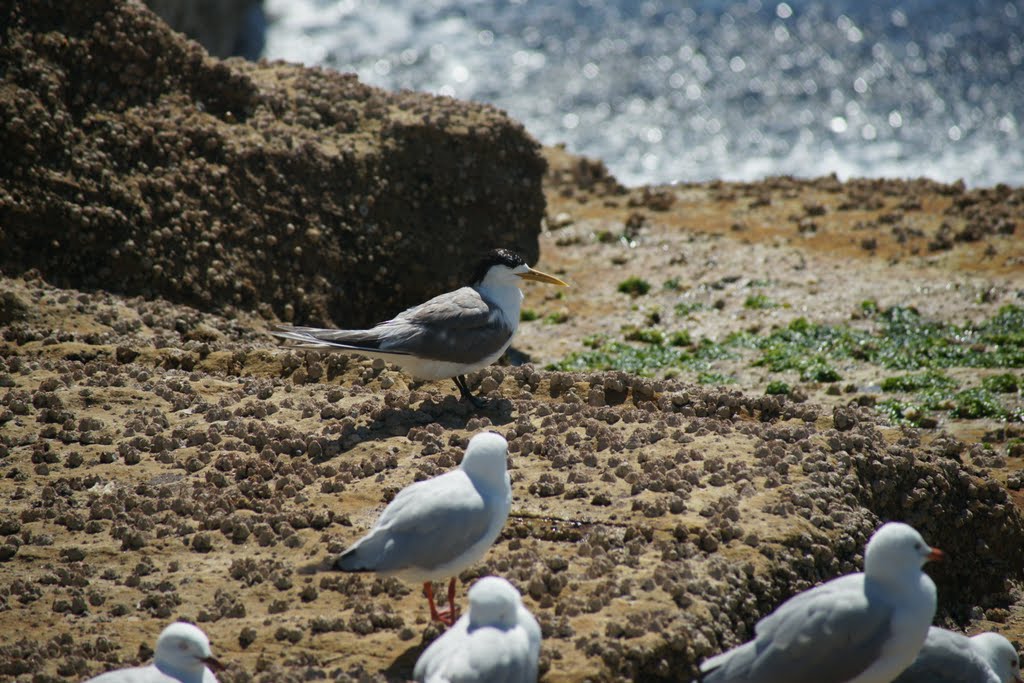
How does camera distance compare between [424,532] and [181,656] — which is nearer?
[181,656]

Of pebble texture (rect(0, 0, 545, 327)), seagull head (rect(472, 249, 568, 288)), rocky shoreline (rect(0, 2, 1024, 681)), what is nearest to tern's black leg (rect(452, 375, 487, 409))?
rocky shoreline (rect(0, 2, 1024, 681))

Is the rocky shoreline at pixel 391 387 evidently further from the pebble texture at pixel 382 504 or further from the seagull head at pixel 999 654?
the seagull head at pixel 999 654

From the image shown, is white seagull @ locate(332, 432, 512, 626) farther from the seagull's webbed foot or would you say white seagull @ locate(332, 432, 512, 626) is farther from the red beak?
the red beak

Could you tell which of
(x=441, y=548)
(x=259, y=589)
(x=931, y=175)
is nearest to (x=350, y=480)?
(x=259, y=589)

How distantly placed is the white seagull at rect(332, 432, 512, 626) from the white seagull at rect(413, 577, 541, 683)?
1.59 ft

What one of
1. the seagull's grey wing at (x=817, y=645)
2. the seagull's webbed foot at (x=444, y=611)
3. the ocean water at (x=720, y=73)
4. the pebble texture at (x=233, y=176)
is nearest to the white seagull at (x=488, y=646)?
the seagull's webbed foot at (x=444, y=611)

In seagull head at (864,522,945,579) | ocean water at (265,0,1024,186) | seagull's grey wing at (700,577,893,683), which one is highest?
ocean water at (265,0,1024,186)

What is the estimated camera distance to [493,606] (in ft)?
17.3

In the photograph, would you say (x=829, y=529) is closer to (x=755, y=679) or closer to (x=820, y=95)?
(x=755, y=679)

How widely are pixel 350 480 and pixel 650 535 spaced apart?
6.68 feet

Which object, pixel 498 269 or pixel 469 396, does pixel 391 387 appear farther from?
pixel 498 269

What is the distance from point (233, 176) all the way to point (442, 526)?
25.0 feet

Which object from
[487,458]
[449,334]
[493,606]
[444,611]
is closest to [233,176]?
[449,334]

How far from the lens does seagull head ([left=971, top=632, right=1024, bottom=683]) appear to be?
21.1ft
